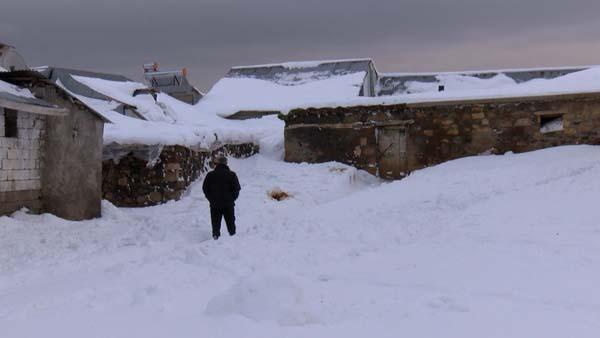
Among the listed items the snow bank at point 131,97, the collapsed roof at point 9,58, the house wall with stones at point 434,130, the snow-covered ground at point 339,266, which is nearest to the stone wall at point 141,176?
the snow-covered ground at point 339,266

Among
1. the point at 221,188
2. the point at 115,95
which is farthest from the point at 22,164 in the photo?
the point at 115,95

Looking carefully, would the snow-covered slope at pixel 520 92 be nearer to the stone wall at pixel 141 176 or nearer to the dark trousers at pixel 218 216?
the stone wall at pixel 141 176

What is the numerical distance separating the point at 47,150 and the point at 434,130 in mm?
9466

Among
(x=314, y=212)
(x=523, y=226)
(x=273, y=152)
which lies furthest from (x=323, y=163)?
(x=523, y=226)

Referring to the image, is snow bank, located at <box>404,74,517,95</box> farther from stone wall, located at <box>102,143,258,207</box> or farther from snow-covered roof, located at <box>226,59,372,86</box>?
stone wall, located at <box>102,143,258,207</box>

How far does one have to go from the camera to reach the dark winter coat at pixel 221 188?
9.19 metres

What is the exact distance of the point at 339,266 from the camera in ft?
21.8

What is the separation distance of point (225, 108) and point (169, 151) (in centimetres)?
1231

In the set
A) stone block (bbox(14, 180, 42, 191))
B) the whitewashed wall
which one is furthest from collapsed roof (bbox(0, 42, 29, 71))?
stone block (bbox(14, 180, 42, 191))

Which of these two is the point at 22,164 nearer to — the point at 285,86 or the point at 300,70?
the point at 285,86

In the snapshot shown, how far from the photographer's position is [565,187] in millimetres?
9992

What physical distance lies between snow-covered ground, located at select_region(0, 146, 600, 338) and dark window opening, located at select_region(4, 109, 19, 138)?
1394 mm

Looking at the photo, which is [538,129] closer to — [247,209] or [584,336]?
[247,209]

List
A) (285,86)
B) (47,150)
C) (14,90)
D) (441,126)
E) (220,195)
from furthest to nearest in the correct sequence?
1. (285,86)
2. (441,126)
3. (47,150)
4. (14,90)
5. (220,195)
